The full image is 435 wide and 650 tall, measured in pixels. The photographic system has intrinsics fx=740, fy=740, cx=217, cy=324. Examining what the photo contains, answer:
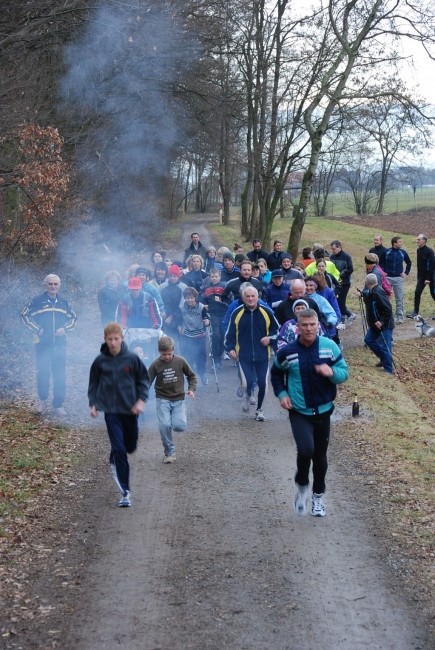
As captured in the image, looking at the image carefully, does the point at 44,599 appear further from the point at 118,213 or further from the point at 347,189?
the point at 347,189

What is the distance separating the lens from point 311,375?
22.9 ft

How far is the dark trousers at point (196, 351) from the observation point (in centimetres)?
1291

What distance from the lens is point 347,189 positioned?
8638 centimetres

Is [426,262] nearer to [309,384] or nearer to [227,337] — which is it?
[227,337]

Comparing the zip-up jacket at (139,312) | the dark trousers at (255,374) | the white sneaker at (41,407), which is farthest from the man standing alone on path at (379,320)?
the white sneaker at (41,407)

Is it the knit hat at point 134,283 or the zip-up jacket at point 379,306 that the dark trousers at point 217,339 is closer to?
the knit hat at point 134,283

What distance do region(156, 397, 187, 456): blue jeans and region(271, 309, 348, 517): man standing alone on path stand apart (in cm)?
215

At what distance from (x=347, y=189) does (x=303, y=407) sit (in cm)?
8231

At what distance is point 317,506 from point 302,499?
176 mm

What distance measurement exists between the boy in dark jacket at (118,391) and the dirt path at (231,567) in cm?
65

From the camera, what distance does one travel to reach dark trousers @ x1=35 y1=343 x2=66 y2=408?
10.9 m

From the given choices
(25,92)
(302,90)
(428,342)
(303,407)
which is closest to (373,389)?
(428,342)

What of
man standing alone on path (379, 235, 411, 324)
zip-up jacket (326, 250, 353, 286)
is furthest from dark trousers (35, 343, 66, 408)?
man standing alone on path (379, 235, 411, 324)

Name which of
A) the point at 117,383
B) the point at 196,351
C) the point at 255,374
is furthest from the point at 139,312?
the point at 117,383
